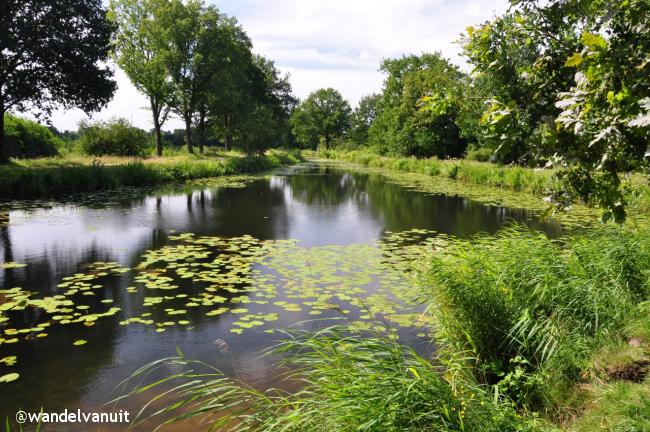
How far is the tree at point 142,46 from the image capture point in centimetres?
3759

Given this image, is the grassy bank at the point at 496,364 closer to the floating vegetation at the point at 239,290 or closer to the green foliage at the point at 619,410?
the green foliage at the point at 619,410

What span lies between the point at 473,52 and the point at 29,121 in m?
42.2

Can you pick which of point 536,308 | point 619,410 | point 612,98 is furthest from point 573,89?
point 536,308

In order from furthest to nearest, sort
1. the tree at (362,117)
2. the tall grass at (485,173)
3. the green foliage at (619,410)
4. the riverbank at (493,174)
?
the tree at (362,117) < the tall grass at (485,173) < the riverbank at (493,174) < the green foliage at (619,410)

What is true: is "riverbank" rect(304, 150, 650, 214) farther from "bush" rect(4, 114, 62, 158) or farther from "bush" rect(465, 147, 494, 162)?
"bush" rect(4, 114, 62, 158)

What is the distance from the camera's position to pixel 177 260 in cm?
944

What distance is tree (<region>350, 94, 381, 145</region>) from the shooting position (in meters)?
86.9

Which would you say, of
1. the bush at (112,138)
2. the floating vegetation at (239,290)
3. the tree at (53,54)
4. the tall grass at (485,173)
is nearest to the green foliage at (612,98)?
the floating vegetation at (239,290)

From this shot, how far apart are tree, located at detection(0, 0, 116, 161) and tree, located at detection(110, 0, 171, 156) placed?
34.7 feet

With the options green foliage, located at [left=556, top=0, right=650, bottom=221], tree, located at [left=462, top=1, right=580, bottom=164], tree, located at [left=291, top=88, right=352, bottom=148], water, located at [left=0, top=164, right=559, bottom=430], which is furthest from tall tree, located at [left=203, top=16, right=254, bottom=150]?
tree, located at [left=291, top=88, right=352, bottom=148]

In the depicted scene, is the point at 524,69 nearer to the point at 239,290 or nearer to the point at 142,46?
the point at 239,290

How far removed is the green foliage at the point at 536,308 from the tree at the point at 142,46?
3738 cm

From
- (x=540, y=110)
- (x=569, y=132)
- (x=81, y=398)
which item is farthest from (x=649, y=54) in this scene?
(x=81, y=398)

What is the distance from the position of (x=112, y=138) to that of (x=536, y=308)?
35344mm
